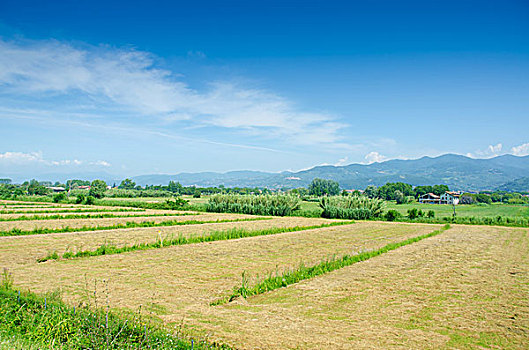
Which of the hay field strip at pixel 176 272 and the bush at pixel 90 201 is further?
the bush at pixel 90 201

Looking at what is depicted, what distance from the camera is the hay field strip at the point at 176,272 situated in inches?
320

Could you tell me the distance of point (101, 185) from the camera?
322 feet

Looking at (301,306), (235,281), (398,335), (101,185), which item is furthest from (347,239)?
(101,185)

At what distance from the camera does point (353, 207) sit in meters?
41.1

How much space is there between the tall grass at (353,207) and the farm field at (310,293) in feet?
77.6

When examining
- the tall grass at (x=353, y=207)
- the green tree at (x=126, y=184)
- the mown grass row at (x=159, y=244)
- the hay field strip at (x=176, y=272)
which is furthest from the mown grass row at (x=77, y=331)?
the green tree at (x=126, y=184)

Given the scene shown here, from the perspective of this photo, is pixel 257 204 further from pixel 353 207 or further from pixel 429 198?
pixel 429 198

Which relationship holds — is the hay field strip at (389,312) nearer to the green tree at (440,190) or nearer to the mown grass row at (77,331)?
the mown grass row at (77,331)

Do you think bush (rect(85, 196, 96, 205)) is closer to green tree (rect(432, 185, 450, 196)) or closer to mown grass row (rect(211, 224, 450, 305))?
mown grass row (rect(211, 224, 450, 305))

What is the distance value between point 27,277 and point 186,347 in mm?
6949

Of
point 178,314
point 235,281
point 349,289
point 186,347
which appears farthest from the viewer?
point 235,281

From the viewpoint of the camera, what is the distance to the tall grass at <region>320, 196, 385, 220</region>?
40.2 meters

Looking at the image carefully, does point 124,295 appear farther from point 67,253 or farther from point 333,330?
point 67,253

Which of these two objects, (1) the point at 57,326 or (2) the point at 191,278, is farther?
(2) the point at 191,278
